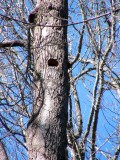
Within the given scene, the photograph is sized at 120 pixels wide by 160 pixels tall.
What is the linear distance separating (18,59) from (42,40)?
1591mm

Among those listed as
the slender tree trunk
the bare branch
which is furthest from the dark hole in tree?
the bare branch

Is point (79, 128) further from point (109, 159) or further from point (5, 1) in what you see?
point (5, 1)

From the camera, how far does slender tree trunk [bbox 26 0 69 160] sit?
2559 millimetres

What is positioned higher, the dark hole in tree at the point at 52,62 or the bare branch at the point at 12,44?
the bare branch at the point at 12,44

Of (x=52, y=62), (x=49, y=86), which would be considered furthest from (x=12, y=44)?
(x=49, y=86)

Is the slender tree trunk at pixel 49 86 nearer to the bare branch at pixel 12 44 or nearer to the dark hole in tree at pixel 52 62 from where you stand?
the dark hole in tree at pixel 52 62

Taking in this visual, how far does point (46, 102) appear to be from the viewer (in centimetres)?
271

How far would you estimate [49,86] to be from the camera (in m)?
2.77

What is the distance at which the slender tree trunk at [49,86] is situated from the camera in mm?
2559

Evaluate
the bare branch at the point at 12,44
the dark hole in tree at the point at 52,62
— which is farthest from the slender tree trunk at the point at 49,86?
the bare branch at the point at 12,44

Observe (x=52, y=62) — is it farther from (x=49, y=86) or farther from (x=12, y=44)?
(x=12, y=44)

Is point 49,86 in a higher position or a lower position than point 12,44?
lower

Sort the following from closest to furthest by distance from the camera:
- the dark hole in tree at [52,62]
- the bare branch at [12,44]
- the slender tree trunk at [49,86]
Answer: the slender tree trunk at [49,86] → the dark hole in tree at [52,62] → the bare branch at [12,44]

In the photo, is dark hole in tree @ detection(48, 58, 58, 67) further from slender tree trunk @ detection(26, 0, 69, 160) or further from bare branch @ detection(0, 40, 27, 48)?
bare branch @ detection(0, 40, 27, 48)
